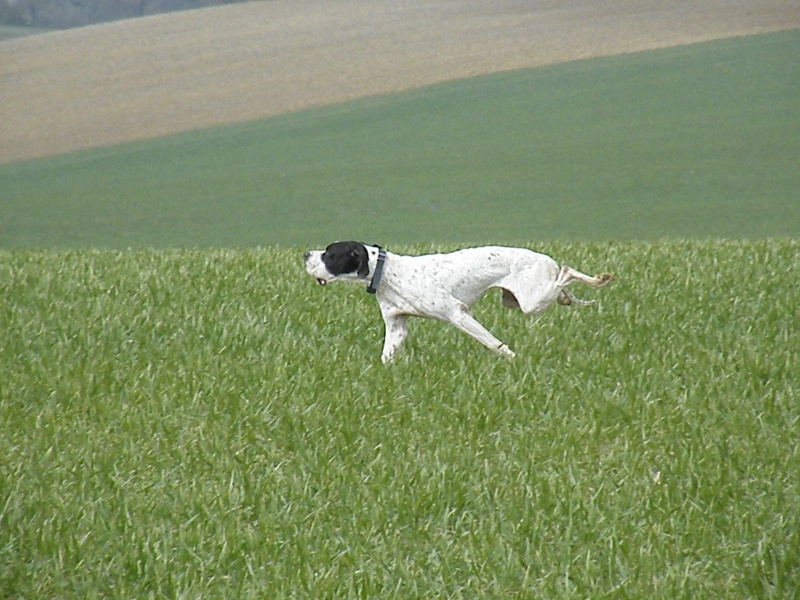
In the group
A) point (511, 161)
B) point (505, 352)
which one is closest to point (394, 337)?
point (505, 352)

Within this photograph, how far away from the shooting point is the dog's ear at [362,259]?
516cm

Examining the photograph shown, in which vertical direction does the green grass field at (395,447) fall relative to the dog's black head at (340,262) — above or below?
below

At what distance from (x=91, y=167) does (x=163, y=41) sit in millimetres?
10364

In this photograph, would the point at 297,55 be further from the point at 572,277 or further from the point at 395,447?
the point at 395,447

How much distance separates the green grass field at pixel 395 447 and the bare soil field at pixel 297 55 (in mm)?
15797

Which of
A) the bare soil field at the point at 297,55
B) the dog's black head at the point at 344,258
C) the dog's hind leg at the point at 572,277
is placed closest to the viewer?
the dog's black head at the point at 344,258

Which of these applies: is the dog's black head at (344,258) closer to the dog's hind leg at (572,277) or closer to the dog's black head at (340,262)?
the dog's black head at (340,262)

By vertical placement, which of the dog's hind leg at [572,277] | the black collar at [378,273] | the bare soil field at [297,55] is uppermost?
the bare soil field at [297,55]

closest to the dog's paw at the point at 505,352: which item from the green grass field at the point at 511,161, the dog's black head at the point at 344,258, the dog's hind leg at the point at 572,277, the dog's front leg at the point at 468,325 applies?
the dog's front leg at the point at 468,325

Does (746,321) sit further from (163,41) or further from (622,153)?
(163,41)

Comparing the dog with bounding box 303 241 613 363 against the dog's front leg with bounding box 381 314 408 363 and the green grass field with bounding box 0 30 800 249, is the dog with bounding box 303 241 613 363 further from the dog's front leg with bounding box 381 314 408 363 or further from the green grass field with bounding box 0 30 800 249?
the green grass field with bounding box 0 30 800 249

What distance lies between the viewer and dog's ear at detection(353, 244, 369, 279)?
5.16 meters

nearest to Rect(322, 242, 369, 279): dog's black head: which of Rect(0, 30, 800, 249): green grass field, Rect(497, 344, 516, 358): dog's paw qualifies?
Rect(497, 344, 516, 358): dog's paw

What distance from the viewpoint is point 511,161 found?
58.1 ft
